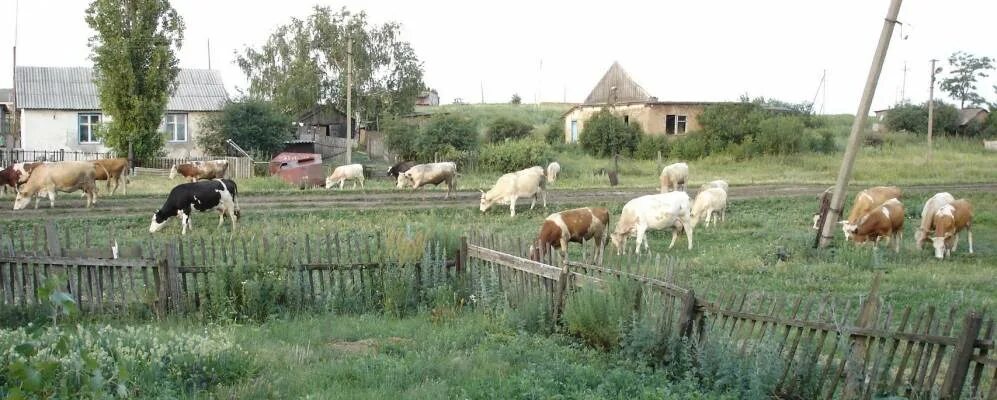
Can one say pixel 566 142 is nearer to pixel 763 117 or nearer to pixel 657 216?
pixel 763 117

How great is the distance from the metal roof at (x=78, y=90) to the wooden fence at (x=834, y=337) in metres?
39.2

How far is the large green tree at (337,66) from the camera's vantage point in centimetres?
5275

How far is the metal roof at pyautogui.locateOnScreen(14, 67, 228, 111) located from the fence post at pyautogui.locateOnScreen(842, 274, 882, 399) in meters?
41.1

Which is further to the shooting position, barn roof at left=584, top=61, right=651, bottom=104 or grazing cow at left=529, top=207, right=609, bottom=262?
barn roof at left=584, top=61, right=651, bottom=104

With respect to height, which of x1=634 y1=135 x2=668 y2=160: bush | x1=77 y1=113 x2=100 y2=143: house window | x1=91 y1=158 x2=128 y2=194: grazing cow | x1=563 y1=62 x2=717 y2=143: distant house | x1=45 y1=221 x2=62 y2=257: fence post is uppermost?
x1=563 y1=62 x2=717 y2=143: distant house

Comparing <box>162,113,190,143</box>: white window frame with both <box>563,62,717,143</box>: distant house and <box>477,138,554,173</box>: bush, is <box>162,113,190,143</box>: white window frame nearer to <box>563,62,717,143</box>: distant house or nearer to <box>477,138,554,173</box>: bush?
<box>477,138,554,173</box>: bush

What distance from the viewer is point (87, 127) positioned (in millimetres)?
43406

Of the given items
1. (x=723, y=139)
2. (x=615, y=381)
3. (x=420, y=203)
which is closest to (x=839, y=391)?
(x=615, y=381)

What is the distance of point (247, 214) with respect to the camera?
2292 centimetres

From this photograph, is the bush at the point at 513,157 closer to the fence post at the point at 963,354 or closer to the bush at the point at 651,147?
the bush at the point at 651,147

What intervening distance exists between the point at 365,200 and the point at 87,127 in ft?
77.2

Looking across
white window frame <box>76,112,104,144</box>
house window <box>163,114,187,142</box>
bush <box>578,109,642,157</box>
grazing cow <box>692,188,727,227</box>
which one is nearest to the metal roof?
white window frame <box>76,112,104,144</box>

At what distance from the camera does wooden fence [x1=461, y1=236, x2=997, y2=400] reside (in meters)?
6.14

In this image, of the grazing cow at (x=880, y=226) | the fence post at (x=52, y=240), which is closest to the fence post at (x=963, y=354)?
the fence post at (x=52, y=240)
